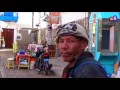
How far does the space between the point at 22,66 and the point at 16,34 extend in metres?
4.10

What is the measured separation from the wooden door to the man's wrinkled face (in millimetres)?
9732

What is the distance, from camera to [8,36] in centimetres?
1137

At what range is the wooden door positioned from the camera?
10.9 m

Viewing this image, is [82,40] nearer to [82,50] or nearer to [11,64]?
[82,50]

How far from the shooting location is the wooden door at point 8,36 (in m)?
10.9

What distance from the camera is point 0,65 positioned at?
7.76 m

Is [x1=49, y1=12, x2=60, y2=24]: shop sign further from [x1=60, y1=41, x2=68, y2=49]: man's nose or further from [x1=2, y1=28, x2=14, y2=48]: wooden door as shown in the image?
[x1=60, y1=41, x2=68, y2=49]: man's nose

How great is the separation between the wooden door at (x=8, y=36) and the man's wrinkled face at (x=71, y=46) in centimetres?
973

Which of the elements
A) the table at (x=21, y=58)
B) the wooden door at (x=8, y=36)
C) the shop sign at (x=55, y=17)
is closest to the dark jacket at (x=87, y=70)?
the table at (x=21, y=58)

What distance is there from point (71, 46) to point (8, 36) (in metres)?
10.5

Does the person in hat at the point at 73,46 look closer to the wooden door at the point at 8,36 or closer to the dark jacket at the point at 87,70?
the dark jacket at the point at 87,70

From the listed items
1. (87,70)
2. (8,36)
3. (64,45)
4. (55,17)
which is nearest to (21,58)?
(55,17)

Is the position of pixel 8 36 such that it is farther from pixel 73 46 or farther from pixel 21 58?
pixel 73 46
